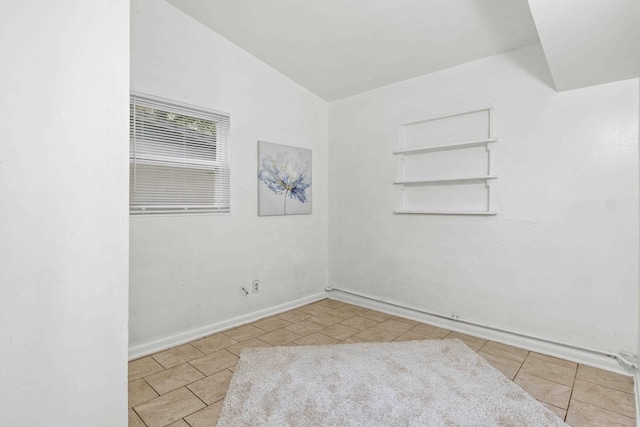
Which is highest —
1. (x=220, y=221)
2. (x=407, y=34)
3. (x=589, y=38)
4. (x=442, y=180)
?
(x=407, y=34)

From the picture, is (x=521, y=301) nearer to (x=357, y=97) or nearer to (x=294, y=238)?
(x=294, y=238)

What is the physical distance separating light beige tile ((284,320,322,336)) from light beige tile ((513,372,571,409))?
59.2 inches

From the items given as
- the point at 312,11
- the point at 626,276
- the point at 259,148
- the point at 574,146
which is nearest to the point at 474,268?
the point at 626,276

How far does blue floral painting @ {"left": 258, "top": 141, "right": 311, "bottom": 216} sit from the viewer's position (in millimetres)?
3172

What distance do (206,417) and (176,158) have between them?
72.1 inches

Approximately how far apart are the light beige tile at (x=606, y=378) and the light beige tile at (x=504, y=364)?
349 mm

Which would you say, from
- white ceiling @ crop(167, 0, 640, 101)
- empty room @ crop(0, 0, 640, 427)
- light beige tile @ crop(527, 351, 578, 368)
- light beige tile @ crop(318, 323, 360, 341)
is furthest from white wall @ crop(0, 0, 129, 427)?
light beige tile @ crop(527, 351, 578, 368)

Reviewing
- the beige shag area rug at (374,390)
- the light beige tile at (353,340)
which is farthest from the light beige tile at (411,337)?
the light beige tile at (353,340)

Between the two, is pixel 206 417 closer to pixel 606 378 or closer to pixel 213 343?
pixel 213 343

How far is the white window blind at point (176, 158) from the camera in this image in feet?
8.03

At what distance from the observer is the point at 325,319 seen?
10.4 ft

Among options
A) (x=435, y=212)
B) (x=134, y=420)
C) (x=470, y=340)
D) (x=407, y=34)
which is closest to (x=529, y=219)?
(x=435, y=212)

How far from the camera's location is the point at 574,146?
232 centimetres

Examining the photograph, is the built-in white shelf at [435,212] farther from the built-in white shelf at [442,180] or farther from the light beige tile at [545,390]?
the light beige tile at [545,390]
